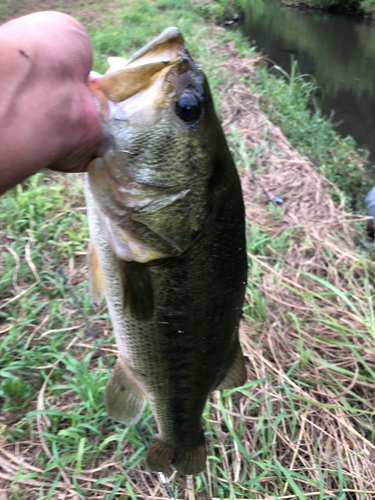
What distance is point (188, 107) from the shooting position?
43.5 inches

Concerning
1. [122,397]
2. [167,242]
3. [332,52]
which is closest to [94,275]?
[167,242]

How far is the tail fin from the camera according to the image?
1.60m

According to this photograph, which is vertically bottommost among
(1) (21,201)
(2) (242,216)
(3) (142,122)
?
(1) (21,201)

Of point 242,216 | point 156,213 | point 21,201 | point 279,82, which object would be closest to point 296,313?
point 242,216

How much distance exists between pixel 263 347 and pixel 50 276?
1632mm

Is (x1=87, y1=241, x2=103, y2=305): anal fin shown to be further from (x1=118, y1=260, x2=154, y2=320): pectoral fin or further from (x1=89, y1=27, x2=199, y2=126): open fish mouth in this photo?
(x1=89, y1=27, x2=199, y2=126): open fish mouth

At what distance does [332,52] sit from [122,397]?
1300cm

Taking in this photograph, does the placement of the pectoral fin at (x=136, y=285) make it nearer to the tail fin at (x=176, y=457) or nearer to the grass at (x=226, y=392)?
the tail fin at (x=176, y=457)

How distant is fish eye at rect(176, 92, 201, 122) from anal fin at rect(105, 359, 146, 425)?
1057 mm

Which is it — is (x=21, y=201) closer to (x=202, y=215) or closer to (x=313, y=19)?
(x=202, y=215)

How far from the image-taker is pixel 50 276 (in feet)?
8.31

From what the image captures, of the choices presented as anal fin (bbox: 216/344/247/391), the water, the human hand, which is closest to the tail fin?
anal fin (bbox: 216/344/247/391)

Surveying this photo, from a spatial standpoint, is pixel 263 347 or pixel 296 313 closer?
pixel 263 347

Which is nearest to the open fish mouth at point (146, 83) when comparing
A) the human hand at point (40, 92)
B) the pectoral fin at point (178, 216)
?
the human hand at point (40, 92)
